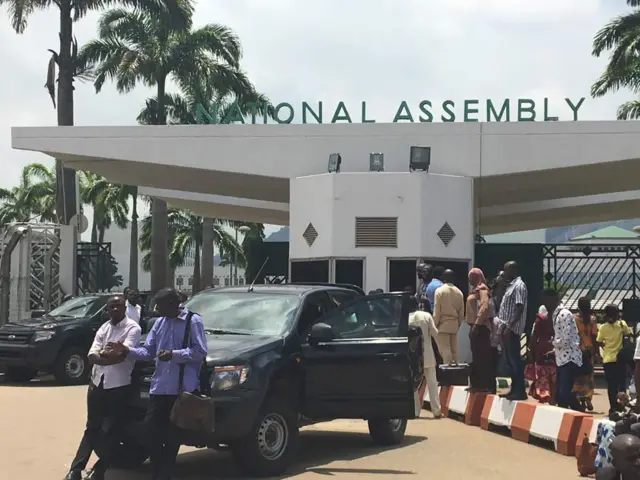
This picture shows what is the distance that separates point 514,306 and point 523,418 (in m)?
1.30

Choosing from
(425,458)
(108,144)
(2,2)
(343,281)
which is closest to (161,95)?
(2,2)

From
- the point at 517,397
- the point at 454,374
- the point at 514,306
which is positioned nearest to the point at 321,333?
the point at 514,306

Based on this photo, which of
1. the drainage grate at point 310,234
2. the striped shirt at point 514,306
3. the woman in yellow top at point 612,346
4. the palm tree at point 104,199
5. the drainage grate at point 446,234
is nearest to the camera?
the striped shirt at point 514,306

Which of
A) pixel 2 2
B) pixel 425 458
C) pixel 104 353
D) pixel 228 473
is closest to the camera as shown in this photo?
pixel 104 353

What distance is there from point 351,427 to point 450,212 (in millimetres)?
7735

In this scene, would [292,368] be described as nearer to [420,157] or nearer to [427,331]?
[427,331]

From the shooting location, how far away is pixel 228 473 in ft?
28.0


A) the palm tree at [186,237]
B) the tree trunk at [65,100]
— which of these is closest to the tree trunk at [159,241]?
the tree trunk at [65,100]

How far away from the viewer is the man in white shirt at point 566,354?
1117 centimetres

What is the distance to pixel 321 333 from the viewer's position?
Answer: 8.64 m

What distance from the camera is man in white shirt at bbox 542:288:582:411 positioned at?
11172 millimetres

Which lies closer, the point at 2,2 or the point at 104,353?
the point at 104,353

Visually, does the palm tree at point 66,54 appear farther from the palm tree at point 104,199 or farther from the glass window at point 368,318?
the glass window at point 368,318

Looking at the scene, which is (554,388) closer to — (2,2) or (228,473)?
(228,473)
